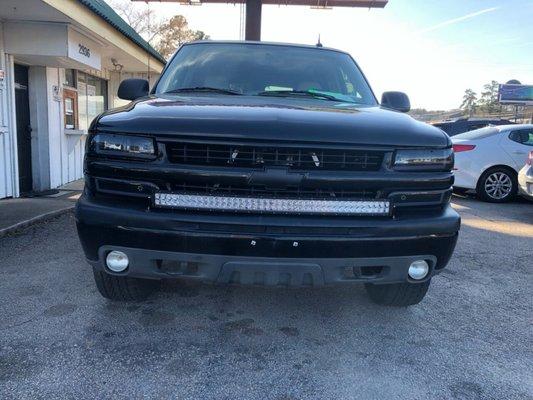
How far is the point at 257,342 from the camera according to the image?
3.01 m

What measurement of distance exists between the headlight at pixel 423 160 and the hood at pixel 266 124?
46 mm

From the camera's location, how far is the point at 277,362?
2787 millimetres

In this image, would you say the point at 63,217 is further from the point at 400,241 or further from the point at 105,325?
the point at 400,241

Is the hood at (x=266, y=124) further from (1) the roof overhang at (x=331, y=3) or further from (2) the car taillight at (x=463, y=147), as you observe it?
(1) the roof overhang at (x=331, y=3)

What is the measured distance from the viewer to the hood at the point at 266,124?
259cm

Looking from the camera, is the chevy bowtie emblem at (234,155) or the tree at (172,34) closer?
the chevy bowtie emblem at (234,155)

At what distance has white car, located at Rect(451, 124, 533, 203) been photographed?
9.17 metres

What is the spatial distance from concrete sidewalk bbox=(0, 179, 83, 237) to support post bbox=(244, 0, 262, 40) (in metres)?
7.98

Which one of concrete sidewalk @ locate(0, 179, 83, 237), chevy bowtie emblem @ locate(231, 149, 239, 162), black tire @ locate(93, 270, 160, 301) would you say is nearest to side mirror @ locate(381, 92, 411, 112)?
chevy bowtie emblem @ locate(231, 149, 239, 162)

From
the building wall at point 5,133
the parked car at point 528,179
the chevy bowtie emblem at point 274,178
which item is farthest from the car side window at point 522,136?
the building wall at point 5,133

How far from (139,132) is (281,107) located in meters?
0.91

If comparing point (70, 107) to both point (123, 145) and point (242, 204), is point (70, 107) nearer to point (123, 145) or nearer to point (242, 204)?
point (123, 145)

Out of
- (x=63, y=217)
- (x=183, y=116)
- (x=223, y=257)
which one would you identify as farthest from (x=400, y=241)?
(x=63, y=217)

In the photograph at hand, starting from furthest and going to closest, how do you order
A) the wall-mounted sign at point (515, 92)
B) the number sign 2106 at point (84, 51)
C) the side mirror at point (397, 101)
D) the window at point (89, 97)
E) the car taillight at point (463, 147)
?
1. the wall-mounted sign at point (515, 92)
2. the window at point (89, 97)
3. the car taillight at point (463, 147)
4. the number sign 2106 at point (84, 51)
5. the side mirror at point (397, 101)
